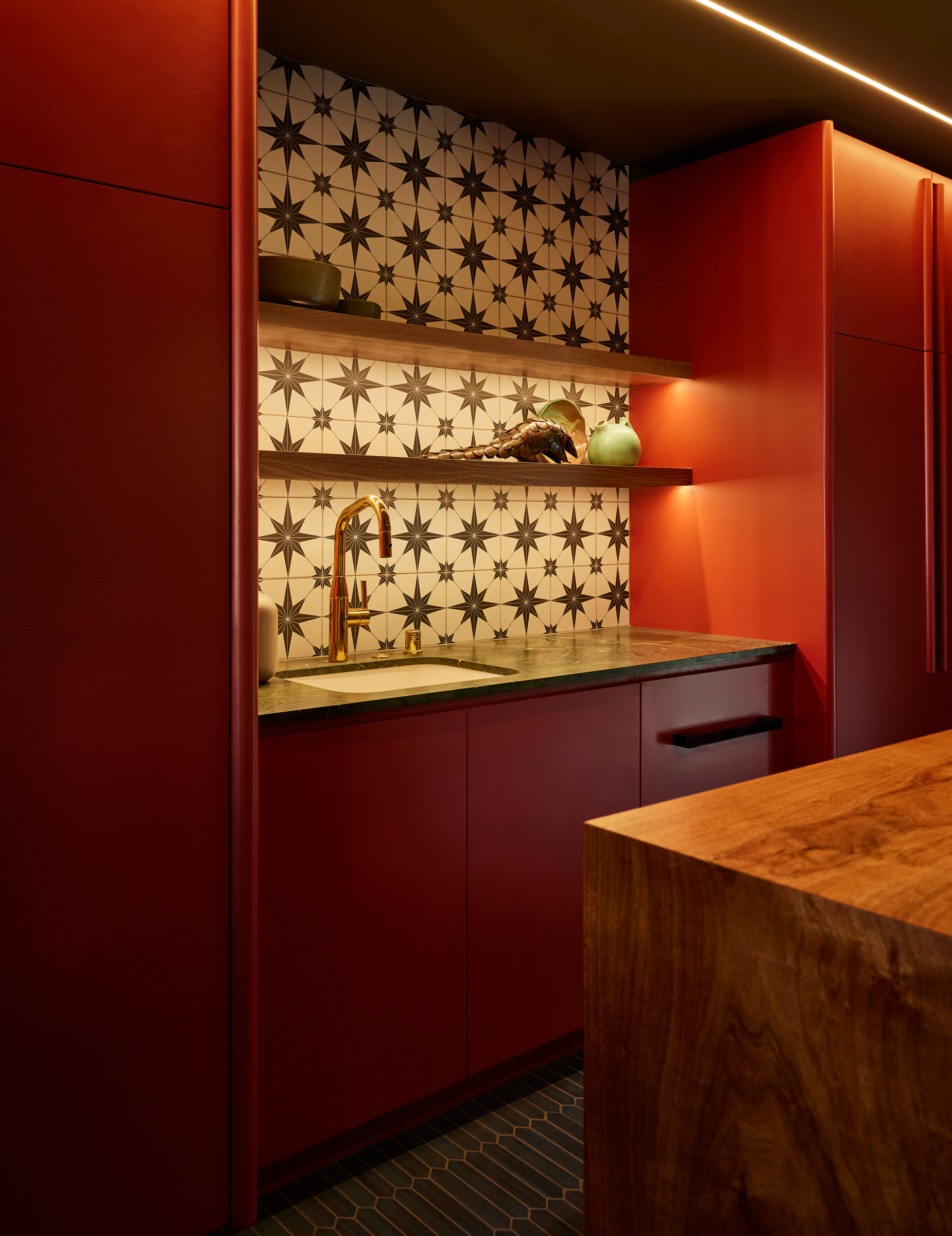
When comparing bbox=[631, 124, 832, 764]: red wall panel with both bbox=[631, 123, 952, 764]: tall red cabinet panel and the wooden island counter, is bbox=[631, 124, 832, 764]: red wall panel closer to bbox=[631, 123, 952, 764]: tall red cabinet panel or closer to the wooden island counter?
bbox=[631, 123, 952, 764]: tall red cabinet panel

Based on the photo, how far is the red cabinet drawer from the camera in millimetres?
2488

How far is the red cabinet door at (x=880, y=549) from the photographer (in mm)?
2883

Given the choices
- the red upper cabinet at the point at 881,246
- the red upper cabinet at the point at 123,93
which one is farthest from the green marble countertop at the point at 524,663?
the red upper cabinet at the point at 881,246

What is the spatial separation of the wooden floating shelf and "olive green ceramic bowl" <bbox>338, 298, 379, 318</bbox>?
350 mm

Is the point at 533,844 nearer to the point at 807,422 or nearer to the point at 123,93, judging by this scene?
the point at 807,422

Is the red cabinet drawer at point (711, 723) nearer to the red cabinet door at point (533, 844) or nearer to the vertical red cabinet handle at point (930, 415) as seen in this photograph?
the red cabinet door at point (533, 844)

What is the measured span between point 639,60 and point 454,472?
1179 millimetres

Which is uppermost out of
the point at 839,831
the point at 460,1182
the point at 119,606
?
the point at 119,606

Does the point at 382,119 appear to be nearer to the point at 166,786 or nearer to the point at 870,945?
the point at 166,786

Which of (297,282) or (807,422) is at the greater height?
(297,282)

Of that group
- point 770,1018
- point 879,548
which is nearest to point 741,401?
point 879,548

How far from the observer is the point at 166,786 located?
1.58 metres

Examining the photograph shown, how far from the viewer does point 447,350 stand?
8.36ft

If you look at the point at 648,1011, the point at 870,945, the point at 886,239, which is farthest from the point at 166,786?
the point at 886,239
